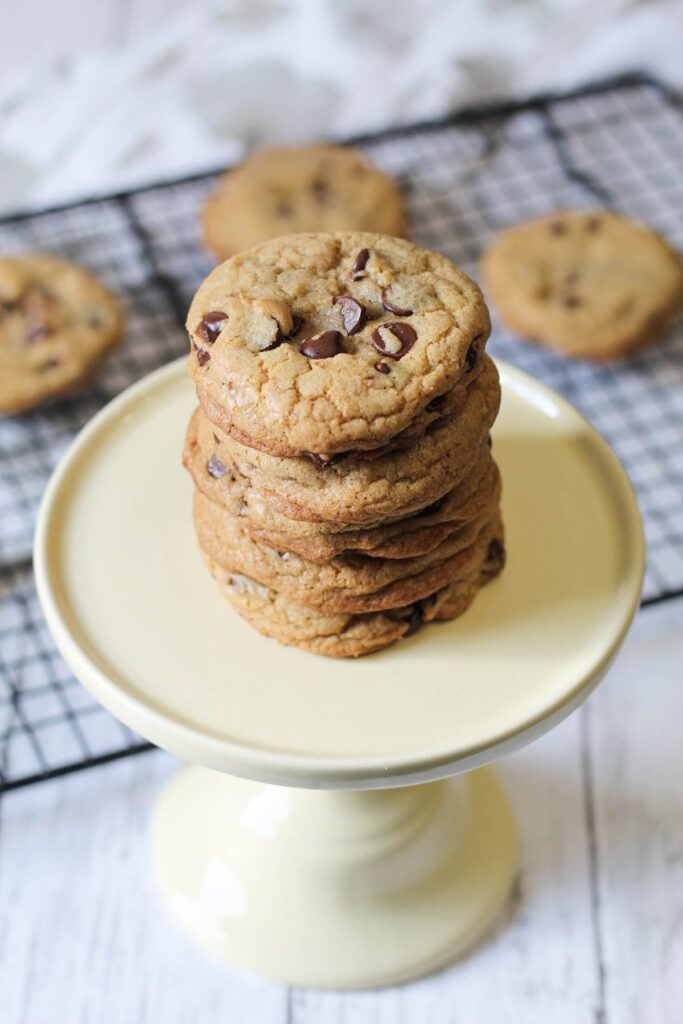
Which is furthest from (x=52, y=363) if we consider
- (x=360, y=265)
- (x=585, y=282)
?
(x=360, y=265)

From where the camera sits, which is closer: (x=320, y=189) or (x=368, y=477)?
(x=368, y=477)

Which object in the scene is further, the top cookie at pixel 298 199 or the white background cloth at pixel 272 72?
the white background cloth at pixel 272 72

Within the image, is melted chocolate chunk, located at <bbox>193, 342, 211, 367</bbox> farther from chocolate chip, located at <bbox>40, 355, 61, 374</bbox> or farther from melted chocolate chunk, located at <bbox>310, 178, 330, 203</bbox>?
melted chocolate chunk, located at <bbox>310, 178, 330, 203</bbox>

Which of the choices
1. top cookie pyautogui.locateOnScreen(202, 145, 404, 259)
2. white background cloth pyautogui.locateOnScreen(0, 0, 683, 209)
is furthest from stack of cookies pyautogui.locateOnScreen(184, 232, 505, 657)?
white background cloth pyautogui.locateOnScreen(0, 0, 683, 209)

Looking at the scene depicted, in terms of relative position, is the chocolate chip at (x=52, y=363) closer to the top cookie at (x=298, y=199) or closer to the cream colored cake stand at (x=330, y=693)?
the top cookie at (x=298, y=199)

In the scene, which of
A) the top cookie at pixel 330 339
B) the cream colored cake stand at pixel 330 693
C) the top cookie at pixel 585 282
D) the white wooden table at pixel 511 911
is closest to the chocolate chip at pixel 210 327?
the top cookie at pixel 330 339

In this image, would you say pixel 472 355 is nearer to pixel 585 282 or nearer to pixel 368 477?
pixel 368 477
